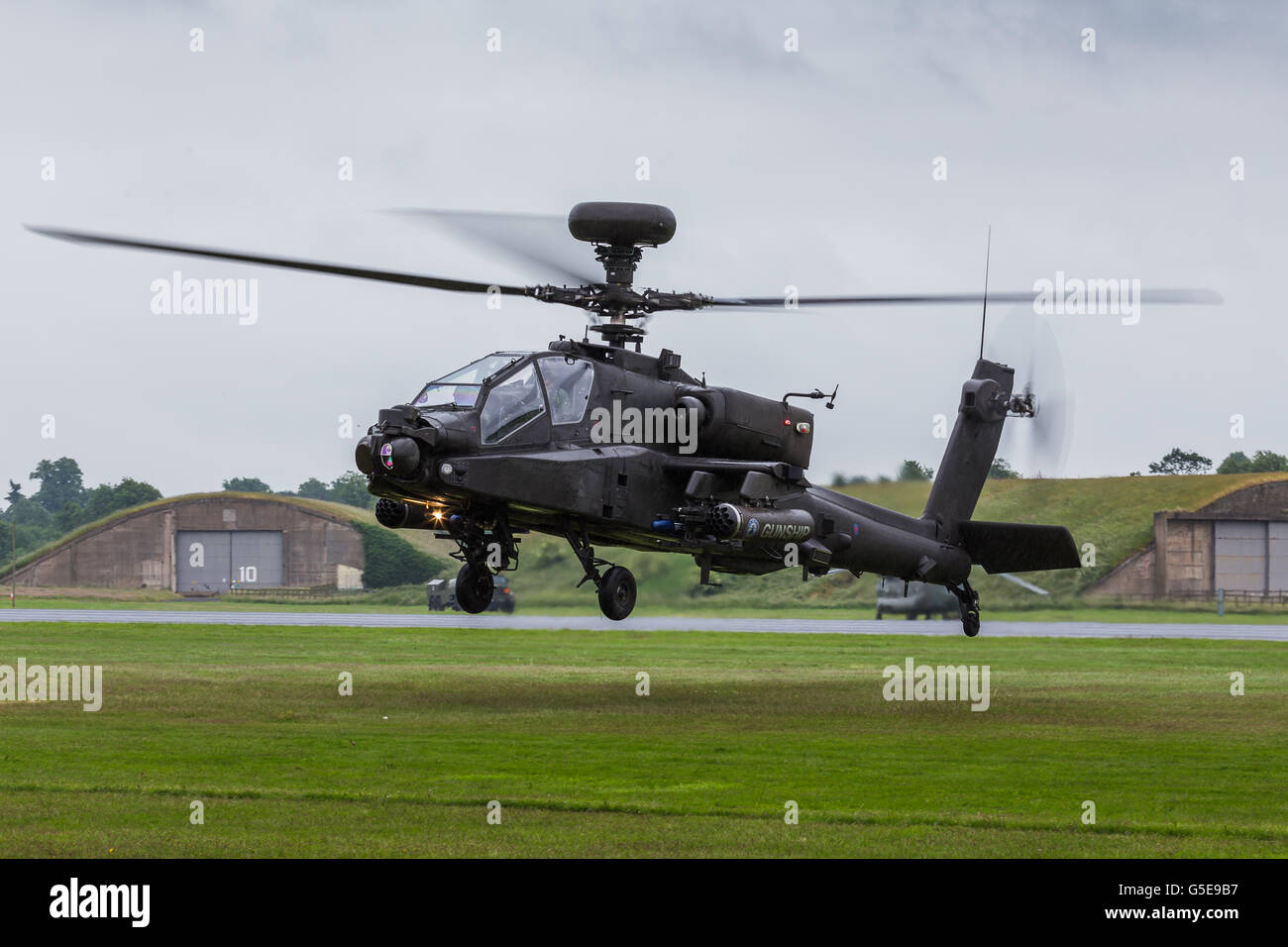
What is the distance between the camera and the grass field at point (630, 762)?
Answer: 610 inches

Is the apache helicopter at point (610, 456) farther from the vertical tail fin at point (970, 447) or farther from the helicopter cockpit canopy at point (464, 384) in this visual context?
the vertical tail fin at point (970, 447)

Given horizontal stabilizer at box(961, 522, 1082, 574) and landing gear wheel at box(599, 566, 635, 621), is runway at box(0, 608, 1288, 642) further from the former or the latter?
landing gear wheel at box(599, 566, 635, 621)

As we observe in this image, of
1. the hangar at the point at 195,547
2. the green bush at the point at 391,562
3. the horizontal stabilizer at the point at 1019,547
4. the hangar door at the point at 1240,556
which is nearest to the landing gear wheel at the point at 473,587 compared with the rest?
the horizontal stabilizer at the point at 1019,547

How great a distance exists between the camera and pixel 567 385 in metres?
25.7

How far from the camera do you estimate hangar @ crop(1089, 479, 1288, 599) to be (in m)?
69.6

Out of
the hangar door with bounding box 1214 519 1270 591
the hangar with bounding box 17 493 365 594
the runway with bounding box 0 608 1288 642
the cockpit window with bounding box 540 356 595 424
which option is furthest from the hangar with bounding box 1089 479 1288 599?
the cockpit window with bounding box 540 356 595 424

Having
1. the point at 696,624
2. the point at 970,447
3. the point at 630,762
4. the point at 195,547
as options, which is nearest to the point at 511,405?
the point at 630,762

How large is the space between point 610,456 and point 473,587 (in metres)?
3.25

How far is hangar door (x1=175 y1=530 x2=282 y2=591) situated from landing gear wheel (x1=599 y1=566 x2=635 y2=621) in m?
58.2

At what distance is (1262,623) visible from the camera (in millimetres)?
61906

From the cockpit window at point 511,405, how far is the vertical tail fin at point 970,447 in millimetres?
10837
